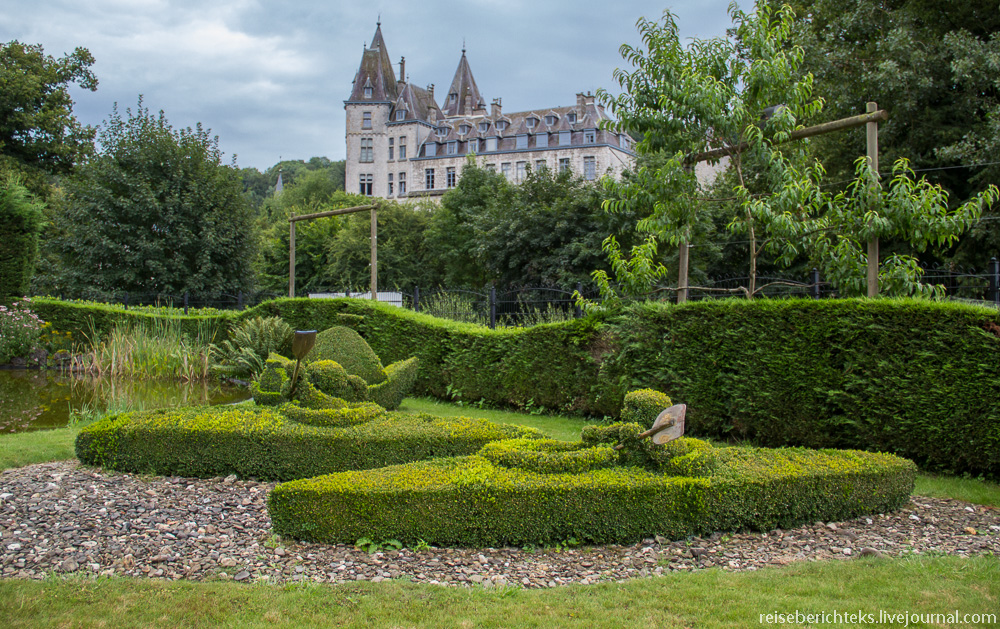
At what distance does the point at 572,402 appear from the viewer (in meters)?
8.38

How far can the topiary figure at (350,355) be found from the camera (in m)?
8.08

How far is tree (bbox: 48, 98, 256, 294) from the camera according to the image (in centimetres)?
2045

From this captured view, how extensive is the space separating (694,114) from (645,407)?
14.3 feet

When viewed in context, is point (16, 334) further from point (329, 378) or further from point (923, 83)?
point (923, 83)

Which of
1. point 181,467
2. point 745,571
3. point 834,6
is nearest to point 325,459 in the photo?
point 181,467

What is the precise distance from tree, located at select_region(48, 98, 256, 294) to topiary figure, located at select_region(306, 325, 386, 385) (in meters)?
14.9

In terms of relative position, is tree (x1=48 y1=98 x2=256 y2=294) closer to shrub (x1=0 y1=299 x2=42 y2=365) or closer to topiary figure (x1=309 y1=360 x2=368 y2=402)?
shrub (x1=0 y1=299 x2=42 y2=365)

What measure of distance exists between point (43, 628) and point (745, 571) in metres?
3.46

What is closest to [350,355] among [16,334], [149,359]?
[149,359]

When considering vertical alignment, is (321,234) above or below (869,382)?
above

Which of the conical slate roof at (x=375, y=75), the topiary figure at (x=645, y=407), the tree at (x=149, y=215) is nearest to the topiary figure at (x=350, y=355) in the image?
the topiary figure at (x=645, y=407)

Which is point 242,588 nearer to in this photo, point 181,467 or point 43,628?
point 43,628

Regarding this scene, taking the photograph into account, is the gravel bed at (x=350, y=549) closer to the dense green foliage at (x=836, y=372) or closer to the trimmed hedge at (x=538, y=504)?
the trimmed hedge at (x=538, y=504)

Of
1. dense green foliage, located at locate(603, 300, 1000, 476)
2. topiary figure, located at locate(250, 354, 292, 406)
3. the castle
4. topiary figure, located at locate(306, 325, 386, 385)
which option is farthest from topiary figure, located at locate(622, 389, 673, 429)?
the castle
